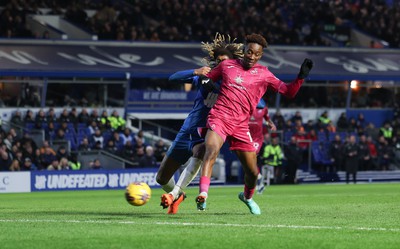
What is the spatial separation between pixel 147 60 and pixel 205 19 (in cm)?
398

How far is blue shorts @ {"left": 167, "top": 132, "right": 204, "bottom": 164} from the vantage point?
14656mm

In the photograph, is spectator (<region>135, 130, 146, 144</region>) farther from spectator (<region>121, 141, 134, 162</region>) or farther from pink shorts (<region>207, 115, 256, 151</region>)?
pink shorts (<region>207, 115, 256, 151</region>)

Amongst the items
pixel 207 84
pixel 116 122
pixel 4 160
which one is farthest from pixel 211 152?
pixel 116 122

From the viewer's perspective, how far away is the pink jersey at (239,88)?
44.9ft

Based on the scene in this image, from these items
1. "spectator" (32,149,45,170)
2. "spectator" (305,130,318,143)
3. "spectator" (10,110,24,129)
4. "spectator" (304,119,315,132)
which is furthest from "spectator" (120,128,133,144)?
"spectator" (304,119,315,132)

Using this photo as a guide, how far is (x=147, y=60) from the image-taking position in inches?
1628

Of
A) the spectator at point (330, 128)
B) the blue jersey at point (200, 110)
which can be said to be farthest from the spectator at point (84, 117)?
the blue jersey at point (200, 110)

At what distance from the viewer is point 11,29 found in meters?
38.9

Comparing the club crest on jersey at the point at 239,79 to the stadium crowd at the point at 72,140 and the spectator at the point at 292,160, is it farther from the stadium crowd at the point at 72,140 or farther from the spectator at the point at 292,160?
the spectator at the point at 292,160

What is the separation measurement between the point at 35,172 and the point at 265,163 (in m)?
7.38

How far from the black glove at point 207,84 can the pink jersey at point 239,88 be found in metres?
0.10

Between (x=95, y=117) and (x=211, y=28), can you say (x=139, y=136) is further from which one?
(x=211, y=28)

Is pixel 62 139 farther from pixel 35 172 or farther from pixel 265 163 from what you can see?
pixel 265 163

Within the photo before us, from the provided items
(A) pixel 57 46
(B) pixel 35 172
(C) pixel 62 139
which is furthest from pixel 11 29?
(B) pixel 35 172
